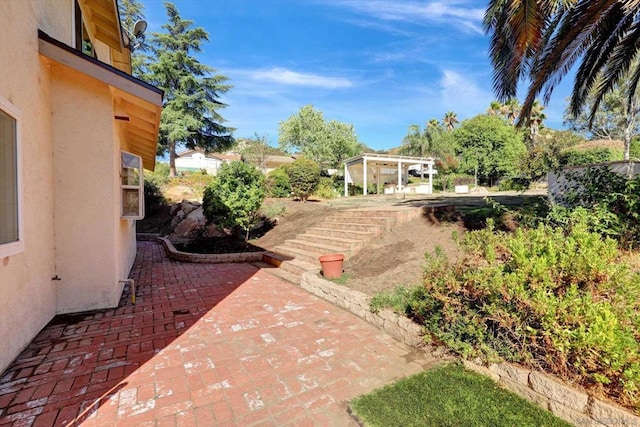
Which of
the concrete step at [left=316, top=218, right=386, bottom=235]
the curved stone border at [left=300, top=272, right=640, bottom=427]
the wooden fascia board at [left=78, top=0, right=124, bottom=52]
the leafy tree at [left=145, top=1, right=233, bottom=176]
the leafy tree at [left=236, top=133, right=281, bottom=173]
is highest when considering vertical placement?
the leafy tree at [left=145, top=1, right=233, bottom=176]

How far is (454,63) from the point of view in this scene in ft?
38.7

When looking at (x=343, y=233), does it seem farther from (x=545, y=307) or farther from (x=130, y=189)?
(x=545, y=307)

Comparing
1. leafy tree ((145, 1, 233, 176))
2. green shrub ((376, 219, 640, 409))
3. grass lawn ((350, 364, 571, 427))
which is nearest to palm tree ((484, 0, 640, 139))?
green shrub ((376, 219, 640, 409))

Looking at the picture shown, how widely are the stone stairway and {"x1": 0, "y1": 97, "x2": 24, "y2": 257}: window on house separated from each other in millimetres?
4644

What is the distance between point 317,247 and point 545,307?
6.09 metres

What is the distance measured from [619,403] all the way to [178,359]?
4013mm

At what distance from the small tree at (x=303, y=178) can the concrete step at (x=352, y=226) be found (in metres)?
6.67

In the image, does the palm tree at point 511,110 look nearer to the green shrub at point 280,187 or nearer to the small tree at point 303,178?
the small tree at point 303,178

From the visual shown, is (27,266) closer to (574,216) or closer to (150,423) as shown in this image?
(150,423)

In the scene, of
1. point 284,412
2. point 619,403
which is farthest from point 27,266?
point 619,403

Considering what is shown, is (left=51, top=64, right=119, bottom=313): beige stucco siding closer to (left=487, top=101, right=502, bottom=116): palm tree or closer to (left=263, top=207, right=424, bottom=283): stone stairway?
(left=263, top=207, right=424, bottom=283): stone stairway

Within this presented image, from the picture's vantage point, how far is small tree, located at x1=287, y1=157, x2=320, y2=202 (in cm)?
1694

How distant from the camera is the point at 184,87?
24.0 m

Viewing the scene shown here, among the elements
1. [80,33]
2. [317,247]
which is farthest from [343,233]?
[80,33]
